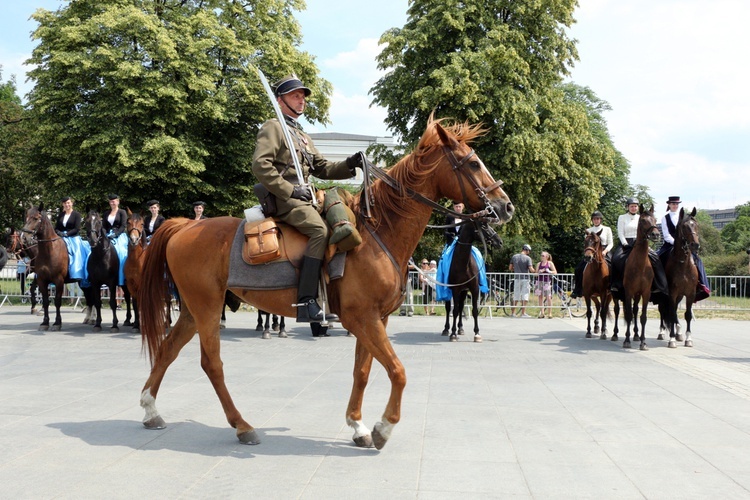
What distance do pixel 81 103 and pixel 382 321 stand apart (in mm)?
24962

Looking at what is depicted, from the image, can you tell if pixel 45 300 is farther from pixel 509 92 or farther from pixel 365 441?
pixel 509 92

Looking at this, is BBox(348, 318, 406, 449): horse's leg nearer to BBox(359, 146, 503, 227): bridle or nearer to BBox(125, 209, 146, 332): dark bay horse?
BBox(359, 146, 503, 227): bridle

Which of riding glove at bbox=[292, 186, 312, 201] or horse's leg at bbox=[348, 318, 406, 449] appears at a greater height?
riding glove at bbox=[292, 186, 312, 201]

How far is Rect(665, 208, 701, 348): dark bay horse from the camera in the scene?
1294 centimetres

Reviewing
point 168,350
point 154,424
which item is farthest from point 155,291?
point 154,424

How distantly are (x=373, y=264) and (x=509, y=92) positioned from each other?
25.1m

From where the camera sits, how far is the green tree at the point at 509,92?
2852 cm

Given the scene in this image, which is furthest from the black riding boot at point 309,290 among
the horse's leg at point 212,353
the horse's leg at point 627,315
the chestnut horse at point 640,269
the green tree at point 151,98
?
the green tree at point 151,98

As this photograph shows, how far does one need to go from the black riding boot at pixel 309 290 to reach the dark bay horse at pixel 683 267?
33.0ft

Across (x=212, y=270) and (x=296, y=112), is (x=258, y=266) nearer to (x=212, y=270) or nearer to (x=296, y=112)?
(x=212, y=270)

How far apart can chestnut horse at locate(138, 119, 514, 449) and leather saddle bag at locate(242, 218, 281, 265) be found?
13.0 inches

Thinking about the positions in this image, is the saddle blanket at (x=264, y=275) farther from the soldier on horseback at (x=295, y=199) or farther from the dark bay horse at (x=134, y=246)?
the dark bay horse at (x=134, y=246)

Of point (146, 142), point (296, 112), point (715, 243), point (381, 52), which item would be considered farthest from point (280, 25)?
point (715, 243)

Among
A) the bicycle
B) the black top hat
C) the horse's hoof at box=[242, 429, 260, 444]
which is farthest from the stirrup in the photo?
the bicycle
